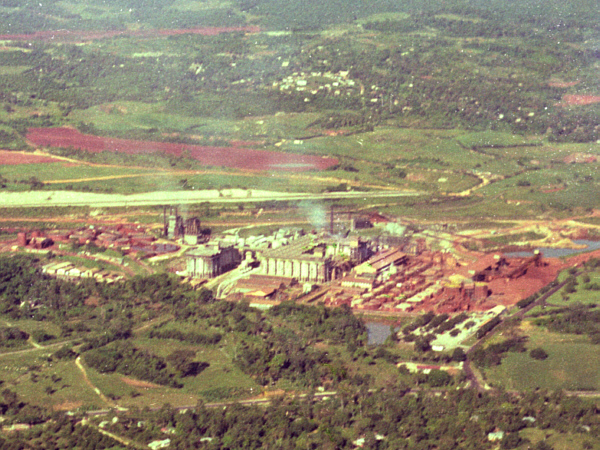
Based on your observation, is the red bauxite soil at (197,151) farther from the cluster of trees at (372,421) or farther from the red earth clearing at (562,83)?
the cluster of trees at (372,421)

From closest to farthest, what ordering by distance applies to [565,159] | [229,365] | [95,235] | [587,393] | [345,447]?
[345,447]
[587,393]
[229,365]
[95,235]
[565,159]

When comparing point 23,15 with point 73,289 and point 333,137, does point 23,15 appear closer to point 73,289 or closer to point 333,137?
point 333,137

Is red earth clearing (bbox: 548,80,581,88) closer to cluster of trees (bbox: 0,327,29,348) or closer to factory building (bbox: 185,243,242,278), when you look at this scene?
factory building (bbox: 185,243,242,278)

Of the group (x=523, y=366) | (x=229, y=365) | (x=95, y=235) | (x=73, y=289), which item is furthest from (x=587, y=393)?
(x=95, y=235)

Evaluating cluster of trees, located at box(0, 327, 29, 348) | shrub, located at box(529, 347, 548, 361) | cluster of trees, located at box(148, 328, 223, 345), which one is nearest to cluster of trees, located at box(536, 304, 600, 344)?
shrub, located at box(529, 347, 548, 361)

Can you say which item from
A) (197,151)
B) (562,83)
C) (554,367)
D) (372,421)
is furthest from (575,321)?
(562,83)

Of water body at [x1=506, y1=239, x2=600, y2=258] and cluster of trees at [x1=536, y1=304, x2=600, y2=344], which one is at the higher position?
cluster of trees at [x1=536, y1=304, x2=600, y2=344]

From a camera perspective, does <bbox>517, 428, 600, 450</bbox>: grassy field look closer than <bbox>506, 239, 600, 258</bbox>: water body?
Yes
